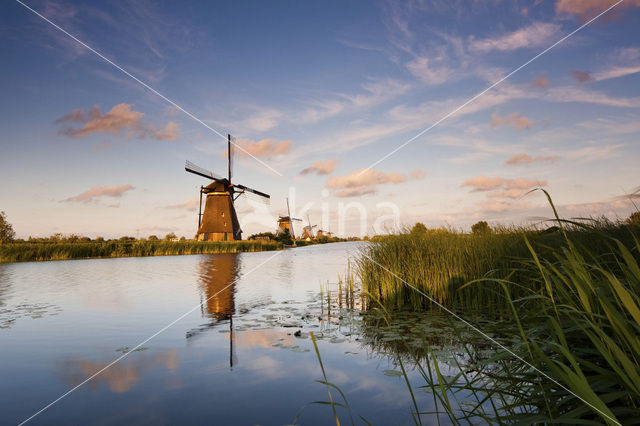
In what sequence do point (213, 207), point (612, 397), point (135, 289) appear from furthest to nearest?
point (213, 207) → point (135, 289) → point (612, 397)

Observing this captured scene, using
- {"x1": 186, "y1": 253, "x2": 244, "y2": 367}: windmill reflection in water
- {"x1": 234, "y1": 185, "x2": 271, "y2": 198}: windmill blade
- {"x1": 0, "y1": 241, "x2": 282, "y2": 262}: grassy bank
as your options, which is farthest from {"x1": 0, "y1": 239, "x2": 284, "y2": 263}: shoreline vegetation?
{"x1": 186, "y1": 253, "x2": 244, "y2": 367}: windmill reflection in water

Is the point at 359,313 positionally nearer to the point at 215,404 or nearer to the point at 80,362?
the point at 215,404

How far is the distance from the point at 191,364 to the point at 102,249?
3142 centimetres

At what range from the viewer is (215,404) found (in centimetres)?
400

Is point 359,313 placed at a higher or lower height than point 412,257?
lower

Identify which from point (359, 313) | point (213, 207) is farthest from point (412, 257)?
point (213, 207)

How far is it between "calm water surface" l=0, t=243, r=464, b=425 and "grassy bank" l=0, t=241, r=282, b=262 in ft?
65.4

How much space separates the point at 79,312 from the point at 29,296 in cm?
410

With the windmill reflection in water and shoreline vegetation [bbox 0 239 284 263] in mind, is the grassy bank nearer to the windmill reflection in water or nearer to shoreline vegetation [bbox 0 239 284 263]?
shoreline vegetation [bbox 0 239 284 263]

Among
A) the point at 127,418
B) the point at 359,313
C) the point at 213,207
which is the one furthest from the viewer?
the point at 213,207

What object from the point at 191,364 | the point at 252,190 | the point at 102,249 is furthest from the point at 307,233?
the point at 191,364

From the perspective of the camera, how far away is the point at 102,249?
31.2m

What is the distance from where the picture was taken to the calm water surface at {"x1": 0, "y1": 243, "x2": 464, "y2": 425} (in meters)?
3.90

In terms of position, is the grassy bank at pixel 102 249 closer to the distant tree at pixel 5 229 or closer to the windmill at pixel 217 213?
the windmill at pixel 217 213
